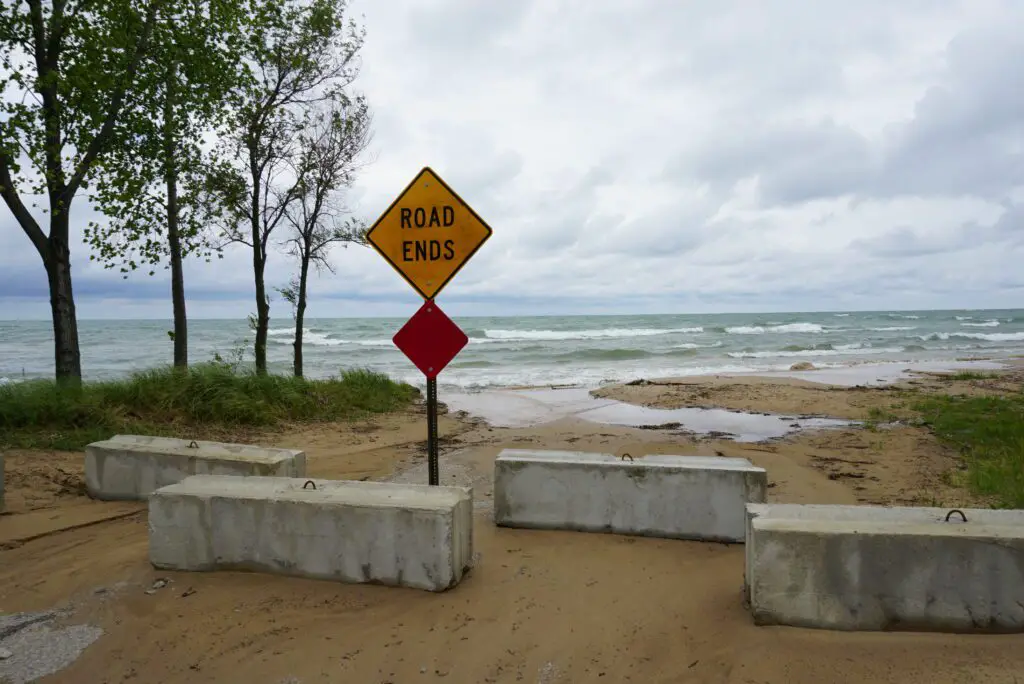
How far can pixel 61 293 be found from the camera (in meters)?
10.1

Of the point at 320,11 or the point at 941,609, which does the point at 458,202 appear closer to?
the point at 941,609

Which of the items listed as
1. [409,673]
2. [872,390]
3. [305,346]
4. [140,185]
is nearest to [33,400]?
[140,185]

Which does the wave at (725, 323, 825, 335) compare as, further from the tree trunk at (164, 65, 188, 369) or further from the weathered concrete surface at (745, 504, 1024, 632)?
the weathered concrete surface at (745, 504, 1024, 632)

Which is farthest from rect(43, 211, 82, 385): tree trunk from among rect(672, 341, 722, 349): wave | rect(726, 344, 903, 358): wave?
rect(672, 341, 722, 349): wave

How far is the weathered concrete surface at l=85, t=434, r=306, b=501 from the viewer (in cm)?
553

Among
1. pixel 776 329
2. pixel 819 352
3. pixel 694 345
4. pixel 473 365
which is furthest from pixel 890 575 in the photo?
pixel 776 329

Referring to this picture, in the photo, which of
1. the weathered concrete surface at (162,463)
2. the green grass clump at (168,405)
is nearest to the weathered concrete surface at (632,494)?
the weathered concrete surface at (162,463)

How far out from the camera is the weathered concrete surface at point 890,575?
3.10 metres

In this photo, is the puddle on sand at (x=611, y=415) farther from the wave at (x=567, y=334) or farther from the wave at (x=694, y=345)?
the wave at (x=567, y=334)

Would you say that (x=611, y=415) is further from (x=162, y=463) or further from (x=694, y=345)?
(x=694, y=345)

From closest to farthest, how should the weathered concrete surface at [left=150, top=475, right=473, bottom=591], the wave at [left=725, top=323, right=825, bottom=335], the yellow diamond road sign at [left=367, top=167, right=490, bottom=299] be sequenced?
1. the weathered concrete surface at [left=150, top=475, right=473, bottom=591]
2. the yellow diamond road sign at [left=367, top=167, right=490, bottom=299]
3. the wave at [left=725, top=323, right=825, bottom=335]

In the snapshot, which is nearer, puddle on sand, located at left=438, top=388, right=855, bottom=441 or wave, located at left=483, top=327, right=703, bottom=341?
puddle on sand, located at left=438, top=388, right=855, bottom=441

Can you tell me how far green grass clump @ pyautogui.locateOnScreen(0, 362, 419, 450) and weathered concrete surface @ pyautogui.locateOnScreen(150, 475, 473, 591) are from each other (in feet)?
15.6

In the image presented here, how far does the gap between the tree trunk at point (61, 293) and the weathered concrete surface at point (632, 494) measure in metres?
8.34
